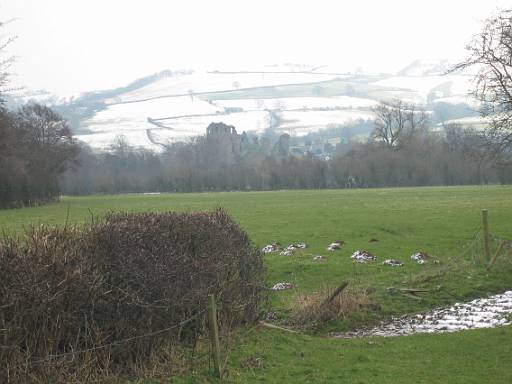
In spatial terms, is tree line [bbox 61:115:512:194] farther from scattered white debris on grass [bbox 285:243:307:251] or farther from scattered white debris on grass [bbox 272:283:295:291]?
scattered white debris on grass [bbox 272:283:295:291]

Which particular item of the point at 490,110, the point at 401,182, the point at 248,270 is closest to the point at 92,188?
the point at 401,182

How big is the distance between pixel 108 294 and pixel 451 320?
10.9m

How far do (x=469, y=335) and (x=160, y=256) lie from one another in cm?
821

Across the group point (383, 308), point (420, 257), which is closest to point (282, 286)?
point (383, 308)

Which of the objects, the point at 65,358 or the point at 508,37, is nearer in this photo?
the point at 65,358

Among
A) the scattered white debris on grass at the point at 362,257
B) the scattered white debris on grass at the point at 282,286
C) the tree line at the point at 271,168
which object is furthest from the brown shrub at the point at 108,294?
the tree line at the point at 271,168

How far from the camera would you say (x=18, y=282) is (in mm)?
10023

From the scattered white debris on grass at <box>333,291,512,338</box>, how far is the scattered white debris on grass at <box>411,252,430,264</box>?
767cm

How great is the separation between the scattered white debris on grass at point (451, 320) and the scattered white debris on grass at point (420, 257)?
767 centimetres

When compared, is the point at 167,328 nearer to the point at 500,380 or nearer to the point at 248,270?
the point at 248,270

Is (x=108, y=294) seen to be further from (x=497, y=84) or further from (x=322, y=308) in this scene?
(x=497, y=84)

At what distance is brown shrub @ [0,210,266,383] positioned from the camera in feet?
33.1

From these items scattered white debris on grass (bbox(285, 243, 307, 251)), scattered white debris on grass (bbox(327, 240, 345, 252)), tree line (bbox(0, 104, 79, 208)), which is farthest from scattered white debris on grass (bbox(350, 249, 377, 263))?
tree line (bbox(0, 104, 79, 208))

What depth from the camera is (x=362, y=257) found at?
29.2 m
